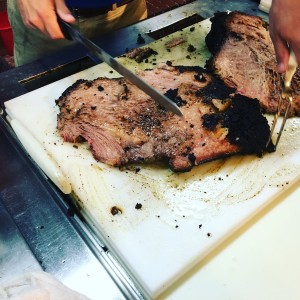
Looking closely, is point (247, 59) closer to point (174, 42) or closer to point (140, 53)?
point (174, 42)

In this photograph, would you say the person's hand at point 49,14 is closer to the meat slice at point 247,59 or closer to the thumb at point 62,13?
the thumb at point 62,13

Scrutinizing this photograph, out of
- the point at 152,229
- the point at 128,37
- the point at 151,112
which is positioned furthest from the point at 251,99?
the point at 128,37

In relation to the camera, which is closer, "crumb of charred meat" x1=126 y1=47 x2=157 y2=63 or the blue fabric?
"crumb of charred meat" x1=126 y1=47 x2=157 y2=63

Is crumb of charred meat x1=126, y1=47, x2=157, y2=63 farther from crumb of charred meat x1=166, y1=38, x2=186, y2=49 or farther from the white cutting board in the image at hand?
the white cutting board

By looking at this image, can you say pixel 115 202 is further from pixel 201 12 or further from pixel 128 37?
pixel 201 12

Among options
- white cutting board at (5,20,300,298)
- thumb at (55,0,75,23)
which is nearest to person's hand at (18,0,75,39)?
thumb at (55,0,75,23)

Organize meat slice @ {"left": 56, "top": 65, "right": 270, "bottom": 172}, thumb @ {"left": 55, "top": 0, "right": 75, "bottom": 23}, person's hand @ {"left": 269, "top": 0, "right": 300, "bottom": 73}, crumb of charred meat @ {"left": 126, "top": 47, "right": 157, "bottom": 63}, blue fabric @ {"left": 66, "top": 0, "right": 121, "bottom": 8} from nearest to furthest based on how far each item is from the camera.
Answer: person's hand @ {"left": 269, "top": 0, "right": 300, "bottom": 73} < meat slice @ {"left": 56, "top": 65, "right": 270, "bottom": 172} < thumb @ {"left": 55, "top": 0, "right": 75, "bottom": 23} < crumb of charred meat @ {"left": 126, "top": 47, "right": 157, "bottom": 63} < blue fabric @ {"left": 66, "top": 0, "right": 121, "bottom": 8}
